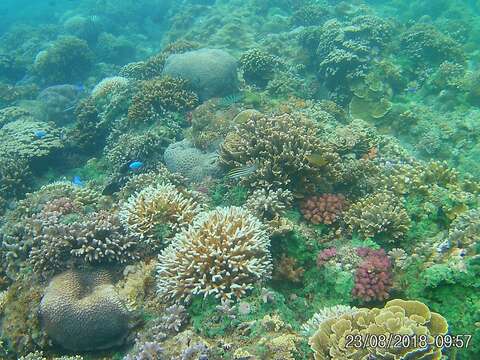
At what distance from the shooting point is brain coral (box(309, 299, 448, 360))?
3.38 metres

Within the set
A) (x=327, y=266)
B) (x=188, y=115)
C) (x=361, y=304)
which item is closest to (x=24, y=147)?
(x=188, y=115)

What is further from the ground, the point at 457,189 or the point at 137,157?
the point at 457,189

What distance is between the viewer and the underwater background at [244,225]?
4.02 metres

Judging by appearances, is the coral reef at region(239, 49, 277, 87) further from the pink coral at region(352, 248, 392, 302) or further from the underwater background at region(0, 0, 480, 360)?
the pink coral at region(352, 248, 392, 302)

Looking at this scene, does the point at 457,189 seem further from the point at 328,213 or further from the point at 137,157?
the point at 137,157

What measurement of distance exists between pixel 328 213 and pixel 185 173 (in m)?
3.39

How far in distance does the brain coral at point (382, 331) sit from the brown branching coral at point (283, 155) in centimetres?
248

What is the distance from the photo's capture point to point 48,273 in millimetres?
4984

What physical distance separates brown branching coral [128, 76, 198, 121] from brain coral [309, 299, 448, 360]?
7.53 m

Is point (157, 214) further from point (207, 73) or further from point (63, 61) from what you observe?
point (63, 61)

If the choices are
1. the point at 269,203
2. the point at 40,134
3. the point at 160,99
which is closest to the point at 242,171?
the point at 269,203

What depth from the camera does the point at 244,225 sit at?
4.80 metres
